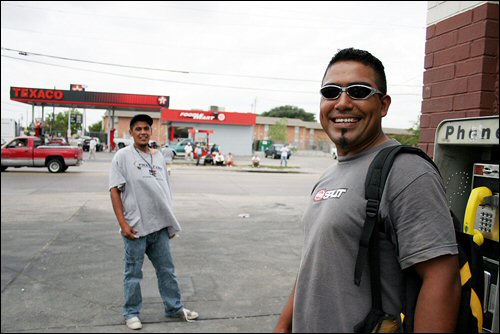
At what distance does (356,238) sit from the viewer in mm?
1388

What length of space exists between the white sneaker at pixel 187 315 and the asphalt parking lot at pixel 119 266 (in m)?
0.07

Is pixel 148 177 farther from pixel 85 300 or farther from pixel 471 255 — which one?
pixel 471 255

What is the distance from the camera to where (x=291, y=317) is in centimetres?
175

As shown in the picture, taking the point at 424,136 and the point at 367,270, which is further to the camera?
the point at 424,136

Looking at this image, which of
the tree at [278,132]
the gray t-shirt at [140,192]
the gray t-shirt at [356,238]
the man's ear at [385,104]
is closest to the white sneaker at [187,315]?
the gray t-shirt at [140,192]

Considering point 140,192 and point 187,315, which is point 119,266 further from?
point 140,192

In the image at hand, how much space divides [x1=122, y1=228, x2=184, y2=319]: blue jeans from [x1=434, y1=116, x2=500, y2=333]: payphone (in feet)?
8.08

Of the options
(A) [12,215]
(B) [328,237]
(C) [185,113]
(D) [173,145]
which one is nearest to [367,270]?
(B) [328,237]

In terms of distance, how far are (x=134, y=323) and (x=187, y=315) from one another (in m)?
0.48

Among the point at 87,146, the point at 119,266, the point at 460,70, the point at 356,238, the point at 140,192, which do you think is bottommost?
the point at 119,266

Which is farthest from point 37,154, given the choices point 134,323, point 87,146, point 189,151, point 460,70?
point 87,146

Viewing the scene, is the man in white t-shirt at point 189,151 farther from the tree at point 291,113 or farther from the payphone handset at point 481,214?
the tree at point 291,113

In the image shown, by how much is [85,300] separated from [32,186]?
1051cm

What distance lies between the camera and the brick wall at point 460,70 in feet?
7.77
